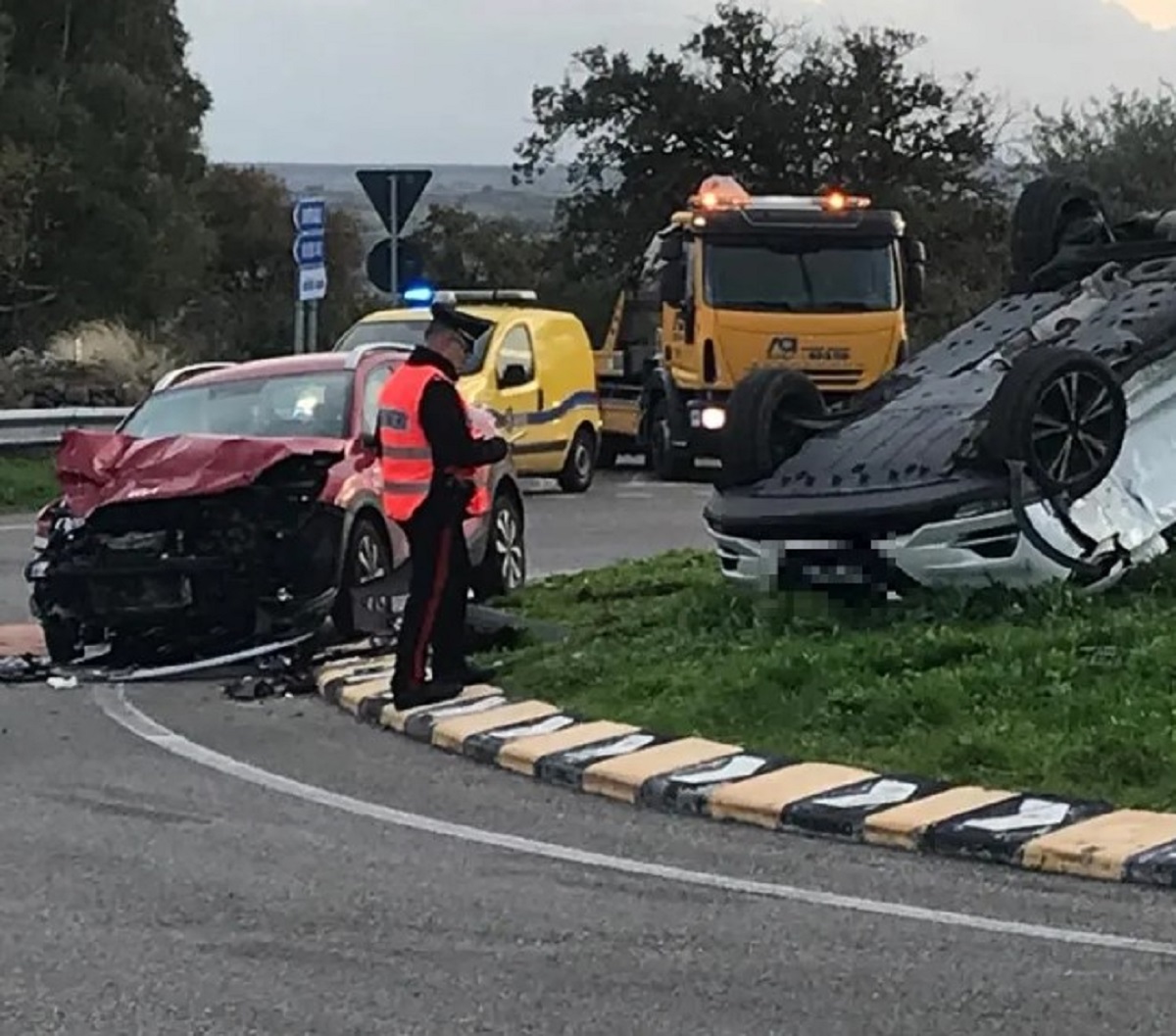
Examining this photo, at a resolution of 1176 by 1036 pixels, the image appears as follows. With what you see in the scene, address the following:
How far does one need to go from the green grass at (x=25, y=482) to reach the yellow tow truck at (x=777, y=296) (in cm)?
643

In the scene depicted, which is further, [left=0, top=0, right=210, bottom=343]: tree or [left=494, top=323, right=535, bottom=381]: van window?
[left=0, top=0, right=210, bottom=343]: tree

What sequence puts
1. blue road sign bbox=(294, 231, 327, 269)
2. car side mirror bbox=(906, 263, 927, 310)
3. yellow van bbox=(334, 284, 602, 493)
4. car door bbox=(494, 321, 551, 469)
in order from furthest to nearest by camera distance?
car side mirror bbox=(906, 263, 927, 310)
car door bbox=(494, 321, 551, 469)
yellow van bbox=(334, 284, 602, 493)
blue road sign bbox=(294, 231, 327, 269)

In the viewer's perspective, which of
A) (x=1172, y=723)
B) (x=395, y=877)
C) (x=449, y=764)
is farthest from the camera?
(x=449, y=764)

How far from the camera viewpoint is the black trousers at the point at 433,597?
1102 cm

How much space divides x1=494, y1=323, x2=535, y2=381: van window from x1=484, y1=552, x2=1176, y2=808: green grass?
37.0 feet

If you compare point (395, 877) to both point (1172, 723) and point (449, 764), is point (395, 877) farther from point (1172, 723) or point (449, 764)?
point (1172, 723)

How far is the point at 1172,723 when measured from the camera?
9219 mm

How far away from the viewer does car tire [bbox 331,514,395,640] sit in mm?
12742

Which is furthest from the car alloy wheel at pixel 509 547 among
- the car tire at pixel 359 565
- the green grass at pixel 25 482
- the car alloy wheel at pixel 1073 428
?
the green grass at pixel 25 482

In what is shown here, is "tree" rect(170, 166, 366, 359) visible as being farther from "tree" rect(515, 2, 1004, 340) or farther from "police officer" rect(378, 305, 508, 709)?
"police officer" rect(378, 305, 508, 709)

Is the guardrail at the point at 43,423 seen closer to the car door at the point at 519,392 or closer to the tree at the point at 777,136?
the car door at the point at 519,392

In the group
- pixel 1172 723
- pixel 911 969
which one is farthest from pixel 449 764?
pixel 911 969

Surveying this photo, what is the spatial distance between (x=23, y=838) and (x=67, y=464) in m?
4.94

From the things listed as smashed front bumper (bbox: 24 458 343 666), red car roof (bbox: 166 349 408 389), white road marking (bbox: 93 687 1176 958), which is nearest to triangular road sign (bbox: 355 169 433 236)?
red car roof (bbox: 166 349 408 389)
